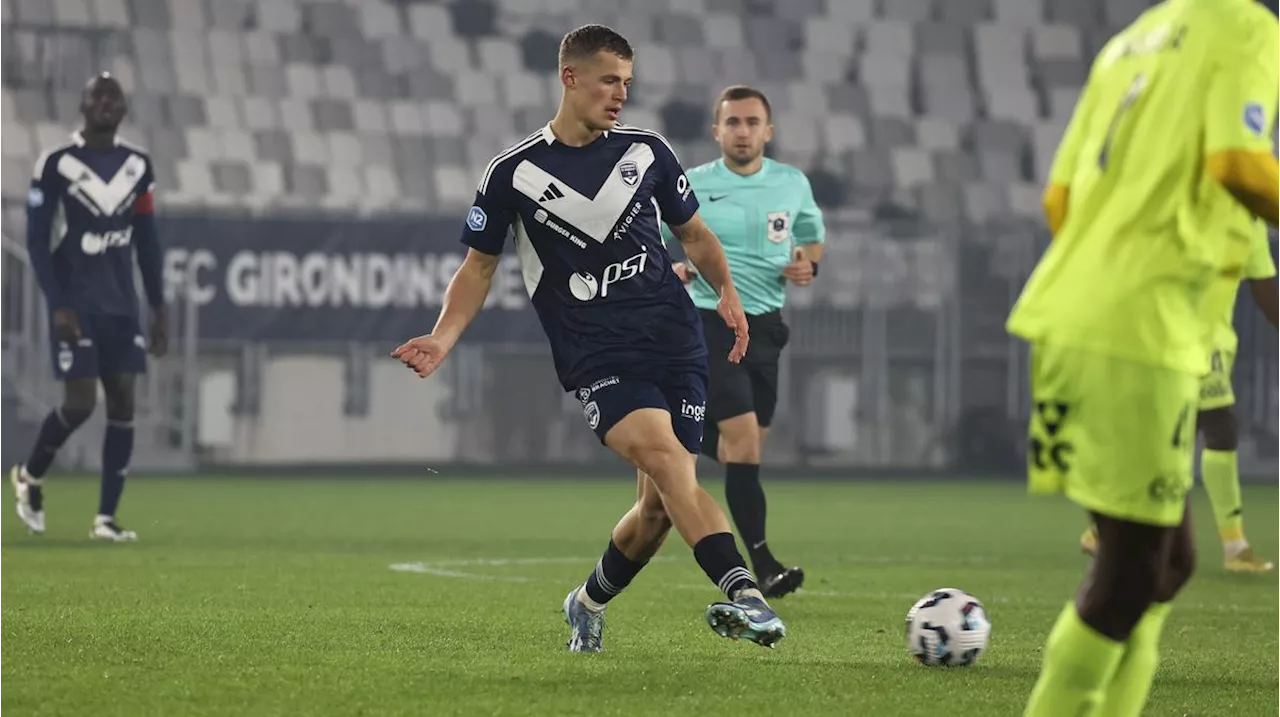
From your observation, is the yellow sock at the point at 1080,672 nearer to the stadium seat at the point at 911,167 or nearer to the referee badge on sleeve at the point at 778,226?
the referee badge on sleeve at the point at 778,226

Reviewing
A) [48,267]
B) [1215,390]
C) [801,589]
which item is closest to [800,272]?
[801,589]

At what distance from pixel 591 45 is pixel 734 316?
95 centimetres

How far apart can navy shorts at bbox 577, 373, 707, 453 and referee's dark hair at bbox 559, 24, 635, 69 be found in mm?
995

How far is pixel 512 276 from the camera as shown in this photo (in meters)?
21.7

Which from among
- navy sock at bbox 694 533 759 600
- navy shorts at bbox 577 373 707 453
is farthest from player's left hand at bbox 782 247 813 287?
navy sock at bbox 694 533 759 600

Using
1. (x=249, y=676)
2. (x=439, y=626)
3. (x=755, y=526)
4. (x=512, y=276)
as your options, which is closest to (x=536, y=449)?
(x=512, y=276)

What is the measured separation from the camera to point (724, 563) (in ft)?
19.8

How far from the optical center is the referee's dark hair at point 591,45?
633 centimetres

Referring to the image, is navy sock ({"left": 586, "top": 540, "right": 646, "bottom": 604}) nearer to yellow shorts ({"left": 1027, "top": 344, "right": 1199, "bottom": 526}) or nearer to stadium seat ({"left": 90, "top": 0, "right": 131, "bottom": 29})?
Answer: yellow shorts ({"left": 1027, "top": 344, "right": 1199, "bottom": 526})

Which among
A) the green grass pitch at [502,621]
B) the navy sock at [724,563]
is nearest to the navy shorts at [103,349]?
the green grass pitch at [502,621]

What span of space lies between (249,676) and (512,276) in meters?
15.9

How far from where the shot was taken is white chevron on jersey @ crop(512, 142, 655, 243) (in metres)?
6.43

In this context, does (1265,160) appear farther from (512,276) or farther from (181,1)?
(181,1)

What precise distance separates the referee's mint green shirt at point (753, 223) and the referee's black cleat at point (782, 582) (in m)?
1.36
